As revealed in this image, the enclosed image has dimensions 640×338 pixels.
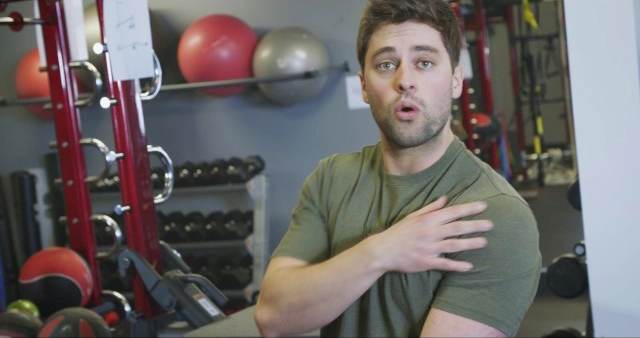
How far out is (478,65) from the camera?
6.14m

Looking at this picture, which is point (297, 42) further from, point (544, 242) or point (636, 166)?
point (636, 166)

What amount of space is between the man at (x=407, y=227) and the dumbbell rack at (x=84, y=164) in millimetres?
1248

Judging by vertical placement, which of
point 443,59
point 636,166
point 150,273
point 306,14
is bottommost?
point 150,273

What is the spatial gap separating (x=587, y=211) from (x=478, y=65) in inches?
169

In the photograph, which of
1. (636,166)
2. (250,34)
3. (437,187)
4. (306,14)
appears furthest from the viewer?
(250,34)

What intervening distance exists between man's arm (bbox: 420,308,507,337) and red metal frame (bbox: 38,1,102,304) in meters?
2.11

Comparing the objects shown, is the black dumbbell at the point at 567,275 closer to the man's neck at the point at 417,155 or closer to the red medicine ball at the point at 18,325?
the man's neck at the point at 417,155

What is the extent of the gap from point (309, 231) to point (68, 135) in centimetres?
186

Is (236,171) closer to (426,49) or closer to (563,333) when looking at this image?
(563,333)

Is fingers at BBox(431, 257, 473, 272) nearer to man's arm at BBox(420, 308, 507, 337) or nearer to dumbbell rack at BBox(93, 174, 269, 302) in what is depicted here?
man's arm at BBox(420, 308, 507, 337)

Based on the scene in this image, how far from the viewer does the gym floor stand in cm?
377

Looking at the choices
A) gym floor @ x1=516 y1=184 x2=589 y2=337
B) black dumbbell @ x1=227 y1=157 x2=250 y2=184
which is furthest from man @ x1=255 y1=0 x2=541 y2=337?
black dumbbell @ x1=227 y1=157 x2=250 y2=184

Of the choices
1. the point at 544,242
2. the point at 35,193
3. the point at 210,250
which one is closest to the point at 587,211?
the point at 544,242

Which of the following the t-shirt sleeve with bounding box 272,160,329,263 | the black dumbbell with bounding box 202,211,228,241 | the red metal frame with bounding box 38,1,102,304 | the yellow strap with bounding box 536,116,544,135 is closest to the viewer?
the t-shirt sleeve with bounding box 272,160,329,263
